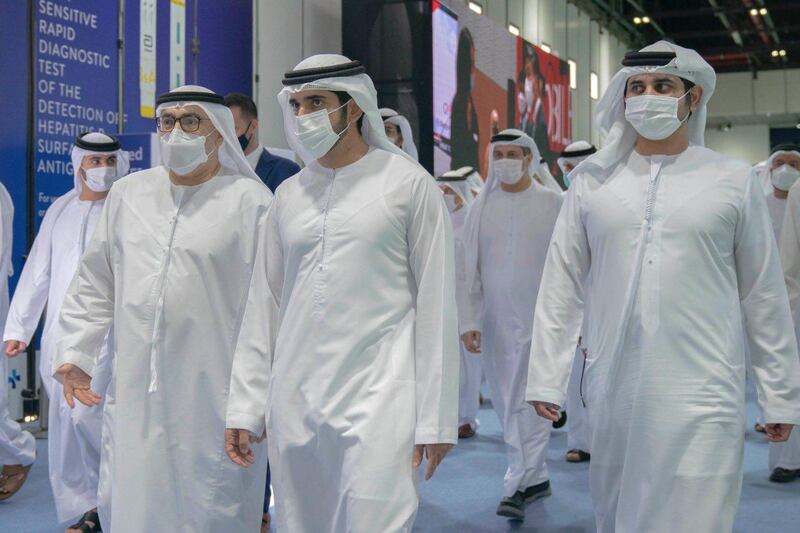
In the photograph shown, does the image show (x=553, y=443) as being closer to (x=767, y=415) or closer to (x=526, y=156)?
(x=526, y=156)

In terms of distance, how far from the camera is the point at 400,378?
278 centimetres

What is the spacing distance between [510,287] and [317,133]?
2708 mm

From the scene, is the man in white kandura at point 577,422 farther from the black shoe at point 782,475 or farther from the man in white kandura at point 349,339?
the man in white kandura at point 349,339

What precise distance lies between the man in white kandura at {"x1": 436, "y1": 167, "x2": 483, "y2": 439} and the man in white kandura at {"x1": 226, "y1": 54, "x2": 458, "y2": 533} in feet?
9.10

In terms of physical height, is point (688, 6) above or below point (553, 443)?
above

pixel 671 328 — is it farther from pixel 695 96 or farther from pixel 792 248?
pixel 792 248

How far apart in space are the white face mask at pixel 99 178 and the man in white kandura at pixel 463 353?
181cm

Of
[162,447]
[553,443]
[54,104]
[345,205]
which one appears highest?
[54,104]

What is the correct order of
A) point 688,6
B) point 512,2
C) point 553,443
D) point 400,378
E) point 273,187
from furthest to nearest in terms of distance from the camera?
point 688,6 < point 512,2 < point 553,443 < point 273,187 < point 400,378

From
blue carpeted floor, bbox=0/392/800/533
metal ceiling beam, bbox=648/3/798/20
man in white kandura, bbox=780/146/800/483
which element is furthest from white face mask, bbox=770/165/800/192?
metal ceiling beam, bbox=648/3/798/20

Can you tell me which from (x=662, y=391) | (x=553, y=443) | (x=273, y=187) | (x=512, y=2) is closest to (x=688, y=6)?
(x=512, y=2)

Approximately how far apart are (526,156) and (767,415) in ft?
9.67

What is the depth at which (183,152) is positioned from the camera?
141 inches

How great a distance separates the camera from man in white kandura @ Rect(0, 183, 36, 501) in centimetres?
546
